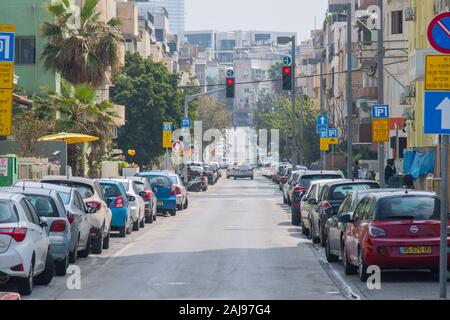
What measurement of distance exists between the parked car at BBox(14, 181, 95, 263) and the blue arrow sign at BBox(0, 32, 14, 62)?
2298mm

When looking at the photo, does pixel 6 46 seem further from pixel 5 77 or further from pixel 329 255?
pixel 329 255

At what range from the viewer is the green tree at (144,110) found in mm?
84562

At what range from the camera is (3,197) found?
61.2 ft

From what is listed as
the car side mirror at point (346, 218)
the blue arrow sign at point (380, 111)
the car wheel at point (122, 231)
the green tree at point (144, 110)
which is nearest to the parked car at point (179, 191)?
the blue arrow sign at point (380, 111)

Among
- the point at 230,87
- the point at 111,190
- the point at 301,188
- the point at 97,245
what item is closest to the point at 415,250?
the point at 97,245

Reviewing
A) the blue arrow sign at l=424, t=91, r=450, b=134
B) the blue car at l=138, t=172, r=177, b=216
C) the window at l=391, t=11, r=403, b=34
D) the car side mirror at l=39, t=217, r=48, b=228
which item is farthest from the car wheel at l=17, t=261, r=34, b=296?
the window at l=391, t=11, r=403, b=34

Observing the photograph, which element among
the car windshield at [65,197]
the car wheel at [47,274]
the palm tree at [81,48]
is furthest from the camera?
the palm tree at [81,48]

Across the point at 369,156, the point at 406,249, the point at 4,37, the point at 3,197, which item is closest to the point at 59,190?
the point at 4,37

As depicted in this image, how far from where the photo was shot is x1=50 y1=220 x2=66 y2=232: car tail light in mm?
21844

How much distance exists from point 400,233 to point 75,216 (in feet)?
21.8

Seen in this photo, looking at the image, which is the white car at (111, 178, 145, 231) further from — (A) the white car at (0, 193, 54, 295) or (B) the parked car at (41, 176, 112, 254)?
(A) the white car at (0, 193, 54, 295)

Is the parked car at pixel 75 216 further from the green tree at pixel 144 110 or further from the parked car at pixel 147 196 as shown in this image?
the green tree at pixel 144 110

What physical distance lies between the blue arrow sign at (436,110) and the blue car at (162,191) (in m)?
29.9
